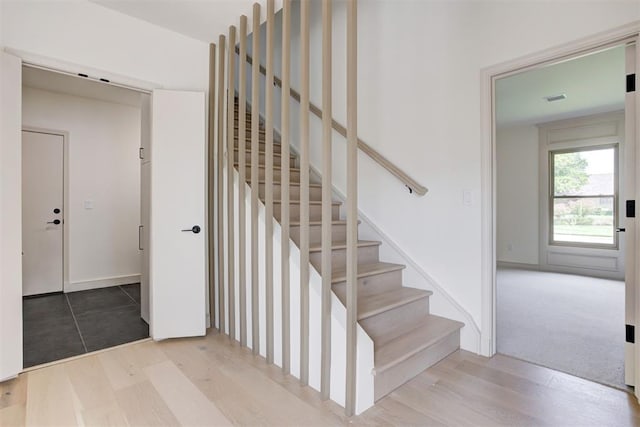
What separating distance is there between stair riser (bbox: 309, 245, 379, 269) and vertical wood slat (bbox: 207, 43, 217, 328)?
1104 millimetres

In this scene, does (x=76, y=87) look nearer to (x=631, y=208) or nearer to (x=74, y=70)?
(x=74, y=70)

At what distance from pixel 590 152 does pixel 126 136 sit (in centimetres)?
726

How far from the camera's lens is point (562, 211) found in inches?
220

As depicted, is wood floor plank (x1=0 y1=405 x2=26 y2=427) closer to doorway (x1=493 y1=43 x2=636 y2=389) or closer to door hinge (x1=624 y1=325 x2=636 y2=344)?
doorway (x1=493 y1=43 x2=636 y2=389)

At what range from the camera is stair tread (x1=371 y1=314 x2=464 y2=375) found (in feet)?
6.16

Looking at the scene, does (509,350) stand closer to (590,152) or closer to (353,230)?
(353,230)

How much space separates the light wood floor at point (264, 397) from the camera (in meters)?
1.64

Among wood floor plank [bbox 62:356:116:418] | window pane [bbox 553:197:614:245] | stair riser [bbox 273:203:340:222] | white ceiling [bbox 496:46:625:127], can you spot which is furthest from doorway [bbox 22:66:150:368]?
window pane [bbox 553:197:614:245]

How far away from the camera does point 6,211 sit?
6.66ft

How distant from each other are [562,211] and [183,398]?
248 inches

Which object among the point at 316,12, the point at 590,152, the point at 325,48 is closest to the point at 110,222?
the point at 316,12

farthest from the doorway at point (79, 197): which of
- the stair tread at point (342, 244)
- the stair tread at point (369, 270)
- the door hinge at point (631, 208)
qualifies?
the door hinge at point (631, 208)

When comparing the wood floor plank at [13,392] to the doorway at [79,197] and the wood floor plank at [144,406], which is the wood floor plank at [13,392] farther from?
the doorway at [79,197]

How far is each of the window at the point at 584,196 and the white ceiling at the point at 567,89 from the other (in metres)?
0.72
